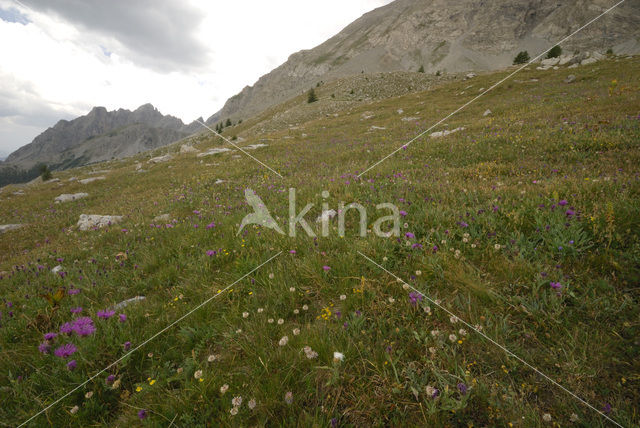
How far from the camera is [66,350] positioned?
2.59m

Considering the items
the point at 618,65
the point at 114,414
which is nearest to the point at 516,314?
the point at 114,414

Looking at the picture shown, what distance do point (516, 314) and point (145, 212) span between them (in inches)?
366

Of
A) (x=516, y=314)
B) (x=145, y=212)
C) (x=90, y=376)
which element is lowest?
(x=516, y=314)

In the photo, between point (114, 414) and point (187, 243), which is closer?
point (114, 414)

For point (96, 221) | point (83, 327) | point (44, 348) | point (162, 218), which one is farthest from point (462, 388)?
point (96, 221)

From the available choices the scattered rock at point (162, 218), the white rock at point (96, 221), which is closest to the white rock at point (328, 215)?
the scattered rock at point (162, 218)

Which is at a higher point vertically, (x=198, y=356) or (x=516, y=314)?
(x=198, y=356)

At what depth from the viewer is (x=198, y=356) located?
263cm

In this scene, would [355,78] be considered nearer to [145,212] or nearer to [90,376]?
[145,212]

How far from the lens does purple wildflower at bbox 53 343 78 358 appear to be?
2.54 m

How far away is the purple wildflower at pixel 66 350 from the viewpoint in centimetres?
254

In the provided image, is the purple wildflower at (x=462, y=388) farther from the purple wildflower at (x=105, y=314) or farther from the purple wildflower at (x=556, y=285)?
the purple wildflower at (x=105, y=314)

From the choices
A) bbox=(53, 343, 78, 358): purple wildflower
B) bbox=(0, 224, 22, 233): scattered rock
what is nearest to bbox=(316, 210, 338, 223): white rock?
bbox=(53, 343, 78, 358): purple wildflower

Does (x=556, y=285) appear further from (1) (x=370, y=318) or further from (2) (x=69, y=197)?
(2) (x=69, y=197)
